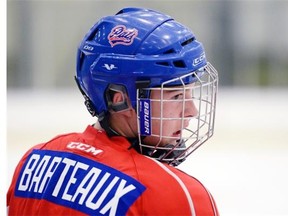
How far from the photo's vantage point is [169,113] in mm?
1642

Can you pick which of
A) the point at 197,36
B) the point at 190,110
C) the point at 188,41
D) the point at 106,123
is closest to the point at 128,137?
the point at 106,123

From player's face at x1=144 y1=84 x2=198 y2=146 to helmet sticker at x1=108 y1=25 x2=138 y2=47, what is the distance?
0.15 meters

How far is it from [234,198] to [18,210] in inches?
79.1

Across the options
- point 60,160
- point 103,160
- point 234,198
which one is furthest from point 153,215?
point 234,198

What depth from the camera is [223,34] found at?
7.27m

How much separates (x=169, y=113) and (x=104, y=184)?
0.93ft

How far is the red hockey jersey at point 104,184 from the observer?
1.44 m

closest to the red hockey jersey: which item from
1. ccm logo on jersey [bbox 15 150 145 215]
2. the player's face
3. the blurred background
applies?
ccm logo on jersey [bbox 15 150 145 215]

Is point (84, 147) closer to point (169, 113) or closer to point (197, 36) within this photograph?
point (169, 113)

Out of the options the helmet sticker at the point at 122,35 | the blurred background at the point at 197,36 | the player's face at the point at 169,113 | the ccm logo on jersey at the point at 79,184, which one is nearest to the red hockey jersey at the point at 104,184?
the ccm logo on jersey at the point at 79,184

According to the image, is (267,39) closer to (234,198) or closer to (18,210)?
(234,198)

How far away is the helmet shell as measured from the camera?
1.62 m

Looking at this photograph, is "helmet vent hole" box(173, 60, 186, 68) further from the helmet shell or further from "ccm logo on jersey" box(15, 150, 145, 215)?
"ccm logo on jersey" box(15, 150, 145, 215)

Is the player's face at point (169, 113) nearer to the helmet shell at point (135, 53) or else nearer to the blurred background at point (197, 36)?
the helmet shell at point (135, 53)
